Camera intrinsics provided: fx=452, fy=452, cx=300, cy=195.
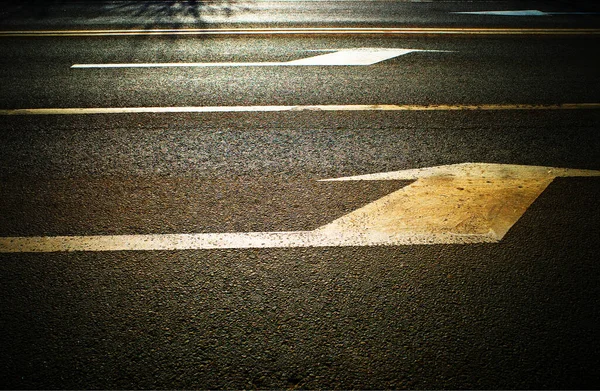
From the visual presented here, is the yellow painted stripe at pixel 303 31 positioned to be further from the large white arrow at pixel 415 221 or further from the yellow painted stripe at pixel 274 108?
the large white arrow at pixel 415 221

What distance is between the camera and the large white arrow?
9.15ft

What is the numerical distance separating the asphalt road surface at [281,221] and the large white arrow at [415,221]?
75mm

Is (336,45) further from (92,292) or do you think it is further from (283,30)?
(92,292)

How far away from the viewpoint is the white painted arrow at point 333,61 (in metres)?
6.16

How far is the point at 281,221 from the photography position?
118 inches

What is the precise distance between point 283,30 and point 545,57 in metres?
4.26

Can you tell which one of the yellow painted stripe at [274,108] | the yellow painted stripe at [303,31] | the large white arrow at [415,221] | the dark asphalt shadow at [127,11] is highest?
the dark asphalt shadow at [127,11]

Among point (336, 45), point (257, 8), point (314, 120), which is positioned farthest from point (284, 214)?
point (257, 8)

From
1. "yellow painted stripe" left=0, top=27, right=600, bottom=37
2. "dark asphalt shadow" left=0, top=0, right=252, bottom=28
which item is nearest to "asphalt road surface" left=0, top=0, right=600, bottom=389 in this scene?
"yellow painted stripe" left=0, top=27, right=600, bottom=37

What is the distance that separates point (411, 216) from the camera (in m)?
3.06

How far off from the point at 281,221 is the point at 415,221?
2.93 ft

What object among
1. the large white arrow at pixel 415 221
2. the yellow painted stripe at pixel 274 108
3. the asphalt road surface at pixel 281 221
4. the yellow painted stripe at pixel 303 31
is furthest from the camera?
the yellow painted stripe at pixel 303 31

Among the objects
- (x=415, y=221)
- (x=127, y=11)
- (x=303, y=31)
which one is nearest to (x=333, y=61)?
(x=303, y=31)

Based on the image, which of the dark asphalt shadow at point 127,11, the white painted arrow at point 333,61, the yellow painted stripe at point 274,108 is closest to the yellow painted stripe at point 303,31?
the dark asphalt shadow at point 127,11
